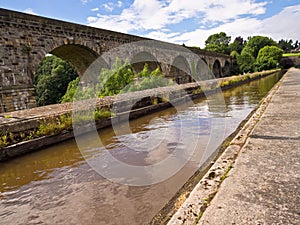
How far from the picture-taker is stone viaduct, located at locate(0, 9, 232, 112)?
8.88 m

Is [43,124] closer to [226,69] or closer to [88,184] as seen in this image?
[88,184]

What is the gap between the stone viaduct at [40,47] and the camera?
888 cm

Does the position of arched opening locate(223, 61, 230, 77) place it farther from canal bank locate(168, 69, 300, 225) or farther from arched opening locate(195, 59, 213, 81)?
canal bank locate(168, 69, 300, 225)

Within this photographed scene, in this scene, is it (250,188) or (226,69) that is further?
(226,69)

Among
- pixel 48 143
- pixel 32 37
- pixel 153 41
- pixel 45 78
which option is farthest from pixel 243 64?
pixel 48 143

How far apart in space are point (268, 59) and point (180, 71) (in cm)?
4039

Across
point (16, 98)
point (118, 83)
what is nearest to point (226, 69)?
point (118, 83)

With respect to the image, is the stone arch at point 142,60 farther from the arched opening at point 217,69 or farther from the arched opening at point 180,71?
the arched opening at point 217,69

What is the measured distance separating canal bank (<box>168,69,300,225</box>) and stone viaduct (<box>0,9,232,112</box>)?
906 centimetres

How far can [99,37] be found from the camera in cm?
1355

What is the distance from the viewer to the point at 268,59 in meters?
56.5

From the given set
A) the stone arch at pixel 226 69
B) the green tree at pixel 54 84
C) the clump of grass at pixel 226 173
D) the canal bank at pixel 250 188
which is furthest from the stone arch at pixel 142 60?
the stone arch at pixel 226 69

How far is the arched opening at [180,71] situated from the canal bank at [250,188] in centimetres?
2157

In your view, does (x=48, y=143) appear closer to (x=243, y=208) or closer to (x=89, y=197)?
(x=89, y=197)
